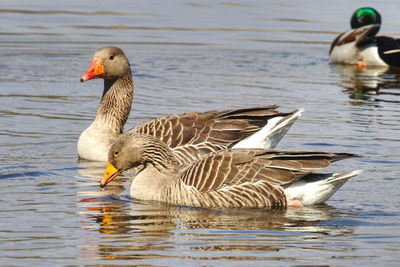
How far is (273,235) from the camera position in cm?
875

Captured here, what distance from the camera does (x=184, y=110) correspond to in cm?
1595

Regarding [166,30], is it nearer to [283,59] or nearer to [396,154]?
[283,59]

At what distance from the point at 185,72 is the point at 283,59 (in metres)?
3.21

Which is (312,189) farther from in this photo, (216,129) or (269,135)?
(216,129)

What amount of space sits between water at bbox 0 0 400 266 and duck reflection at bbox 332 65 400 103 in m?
0.05

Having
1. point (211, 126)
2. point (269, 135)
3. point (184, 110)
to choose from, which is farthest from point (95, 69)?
point (269, 135)

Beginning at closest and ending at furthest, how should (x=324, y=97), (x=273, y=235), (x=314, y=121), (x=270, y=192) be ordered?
(x=273, y=235), (x=270, y=192), (x=314, y=121), (x=324, y=97)

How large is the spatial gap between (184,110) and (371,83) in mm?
5833

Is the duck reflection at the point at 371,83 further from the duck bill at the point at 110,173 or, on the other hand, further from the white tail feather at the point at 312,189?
the duck bill at the point at 110,173

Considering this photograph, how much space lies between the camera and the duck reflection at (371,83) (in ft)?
58.5

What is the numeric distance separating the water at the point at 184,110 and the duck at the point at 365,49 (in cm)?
38

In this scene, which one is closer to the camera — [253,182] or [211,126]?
[253,182]

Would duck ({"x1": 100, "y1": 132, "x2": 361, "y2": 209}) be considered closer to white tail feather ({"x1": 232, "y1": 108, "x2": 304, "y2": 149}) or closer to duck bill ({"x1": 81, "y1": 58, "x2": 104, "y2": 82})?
white tail feather ({"x1": 232, "y1": 108, "x2": 304, "y2": 149})

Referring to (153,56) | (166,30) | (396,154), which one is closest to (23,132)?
(396,154)
